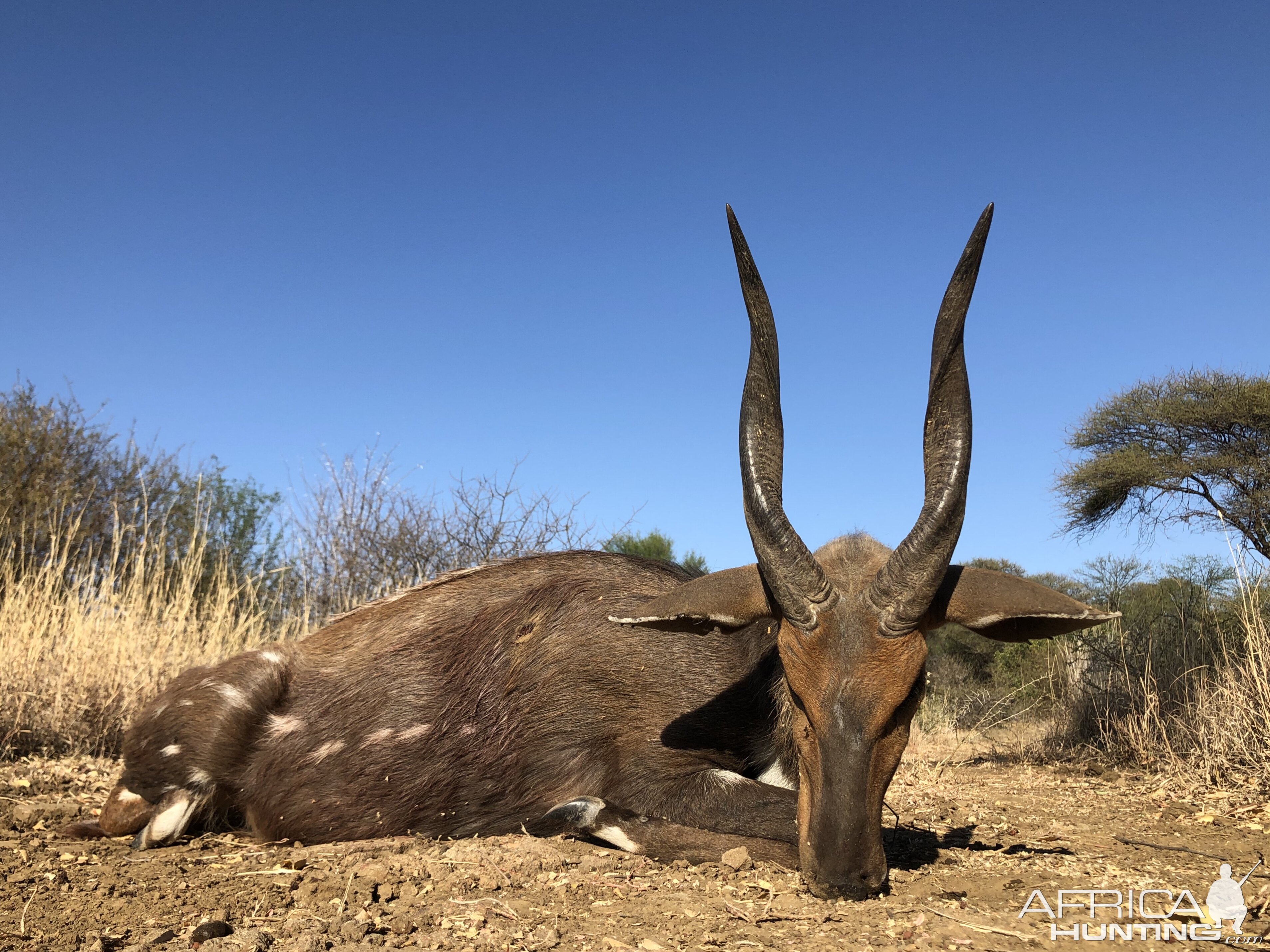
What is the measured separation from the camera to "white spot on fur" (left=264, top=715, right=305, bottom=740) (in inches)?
188

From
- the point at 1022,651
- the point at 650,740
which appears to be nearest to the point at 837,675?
the point at 650,740

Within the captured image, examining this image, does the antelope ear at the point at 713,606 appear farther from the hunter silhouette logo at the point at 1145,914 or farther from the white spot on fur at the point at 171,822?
the white spot on fur at the point at 171,822

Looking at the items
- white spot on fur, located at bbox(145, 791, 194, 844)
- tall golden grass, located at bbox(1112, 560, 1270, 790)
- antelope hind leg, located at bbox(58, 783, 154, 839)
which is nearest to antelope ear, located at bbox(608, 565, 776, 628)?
white spot on fur, located at bbox(145, 791, 194, 844)

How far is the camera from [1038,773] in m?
6.68

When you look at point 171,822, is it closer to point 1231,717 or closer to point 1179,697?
point 1231,717

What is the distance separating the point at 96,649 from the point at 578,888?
6.37 metres

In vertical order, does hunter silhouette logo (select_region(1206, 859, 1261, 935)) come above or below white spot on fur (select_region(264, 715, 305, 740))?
below

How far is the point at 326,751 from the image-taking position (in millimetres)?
4645

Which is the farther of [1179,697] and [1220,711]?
[1179,697]

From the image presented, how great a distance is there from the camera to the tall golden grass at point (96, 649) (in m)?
7.30

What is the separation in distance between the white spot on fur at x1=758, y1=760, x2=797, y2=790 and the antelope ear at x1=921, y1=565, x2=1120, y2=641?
1.05 metres

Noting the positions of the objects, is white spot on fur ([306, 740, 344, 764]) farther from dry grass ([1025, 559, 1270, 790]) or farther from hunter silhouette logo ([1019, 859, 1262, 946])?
dry grass ([1025, 559, 1270, 790])

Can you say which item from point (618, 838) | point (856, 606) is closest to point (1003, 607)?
point (856, 606)

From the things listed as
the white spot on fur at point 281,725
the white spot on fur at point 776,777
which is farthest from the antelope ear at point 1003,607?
the white spot on fur at point 281,725
